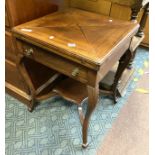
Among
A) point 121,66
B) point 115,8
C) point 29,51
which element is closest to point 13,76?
point 29,51

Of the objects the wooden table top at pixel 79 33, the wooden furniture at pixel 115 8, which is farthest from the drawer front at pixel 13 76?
the wooden furniture at pixel 115 8

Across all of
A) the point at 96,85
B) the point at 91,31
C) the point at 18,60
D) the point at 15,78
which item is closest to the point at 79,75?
the point at 96,85

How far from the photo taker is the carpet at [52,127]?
123 centimetres

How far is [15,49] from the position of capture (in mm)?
1188

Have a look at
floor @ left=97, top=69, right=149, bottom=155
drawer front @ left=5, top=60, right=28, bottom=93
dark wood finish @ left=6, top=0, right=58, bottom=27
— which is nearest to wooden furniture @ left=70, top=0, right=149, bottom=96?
floor @ left=97, top=69, right=149, bottom=155

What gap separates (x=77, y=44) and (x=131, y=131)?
86 cm

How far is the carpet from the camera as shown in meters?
1.23

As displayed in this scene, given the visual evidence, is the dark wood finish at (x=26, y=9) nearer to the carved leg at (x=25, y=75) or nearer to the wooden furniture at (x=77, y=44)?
the wooden furniture at (x=77, y=44)

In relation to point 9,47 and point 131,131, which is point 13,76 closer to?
point 9,47

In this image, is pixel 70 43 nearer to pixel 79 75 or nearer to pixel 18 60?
pixel 79 75

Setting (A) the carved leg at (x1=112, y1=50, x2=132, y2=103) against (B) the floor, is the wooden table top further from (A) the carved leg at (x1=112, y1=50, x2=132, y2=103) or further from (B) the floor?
(B) the floor

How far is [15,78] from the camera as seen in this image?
4.63 feet
